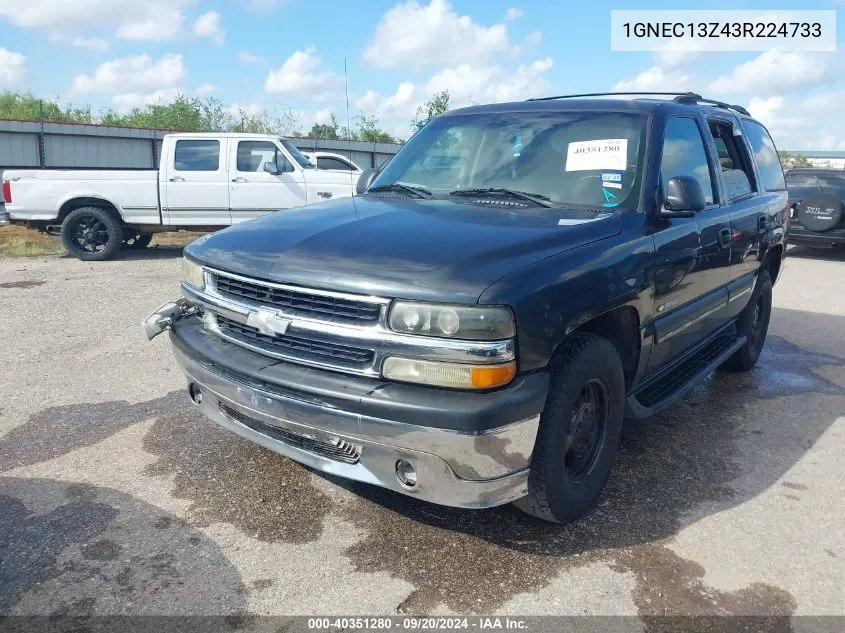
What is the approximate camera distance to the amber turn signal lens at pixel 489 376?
2465mm

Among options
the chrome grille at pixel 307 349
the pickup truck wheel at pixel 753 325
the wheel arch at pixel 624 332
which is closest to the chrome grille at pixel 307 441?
the chrome grille at pixel 307 349

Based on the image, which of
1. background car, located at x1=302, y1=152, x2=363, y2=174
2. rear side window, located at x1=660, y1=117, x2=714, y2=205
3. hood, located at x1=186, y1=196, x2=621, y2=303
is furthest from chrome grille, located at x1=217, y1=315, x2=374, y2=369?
background car, located at x1=302, y1=152, x2=363, y2=174

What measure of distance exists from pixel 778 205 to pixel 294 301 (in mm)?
4227

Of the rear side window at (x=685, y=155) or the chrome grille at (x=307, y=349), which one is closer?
the chrome grille at (x=307, y=349)

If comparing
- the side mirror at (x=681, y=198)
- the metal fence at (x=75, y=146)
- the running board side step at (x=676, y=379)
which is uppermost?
the metal fence at (x=75, y=146)

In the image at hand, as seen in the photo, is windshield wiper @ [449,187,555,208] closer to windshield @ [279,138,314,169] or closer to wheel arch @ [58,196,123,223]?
windshield @ [279,138,314,169]

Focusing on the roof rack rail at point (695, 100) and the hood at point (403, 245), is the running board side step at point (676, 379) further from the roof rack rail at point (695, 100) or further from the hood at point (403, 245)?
the roof rack rail at point (695, 100)

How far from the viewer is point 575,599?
8.48 ft

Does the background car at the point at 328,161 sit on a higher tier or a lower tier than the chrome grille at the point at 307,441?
higher

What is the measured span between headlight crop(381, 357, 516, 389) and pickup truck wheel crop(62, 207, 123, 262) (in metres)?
9.47

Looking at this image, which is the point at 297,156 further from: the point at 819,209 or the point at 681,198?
the point at 681,198

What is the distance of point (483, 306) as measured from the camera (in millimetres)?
2445

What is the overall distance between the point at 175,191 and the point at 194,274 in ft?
26.8

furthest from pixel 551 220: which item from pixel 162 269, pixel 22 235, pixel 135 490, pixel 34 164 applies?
pixel 34 164
